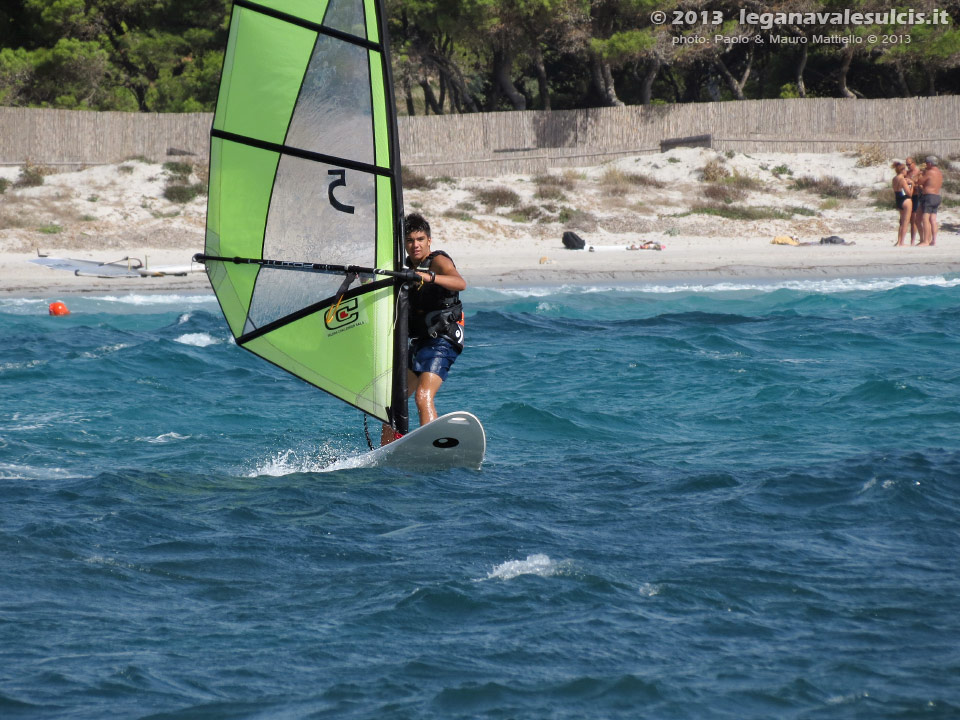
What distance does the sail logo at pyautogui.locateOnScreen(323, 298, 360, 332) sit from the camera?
6762mm

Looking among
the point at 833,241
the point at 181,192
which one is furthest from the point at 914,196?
the point at 181,192

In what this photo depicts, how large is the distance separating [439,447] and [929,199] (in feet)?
52.5

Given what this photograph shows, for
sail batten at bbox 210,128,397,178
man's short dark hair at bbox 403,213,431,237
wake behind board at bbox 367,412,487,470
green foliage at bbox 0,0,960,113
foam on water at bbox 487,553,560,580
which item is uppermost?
green foliage at bbox 0,0,960,113

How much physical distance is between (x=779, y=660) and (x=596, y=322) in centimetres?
1105

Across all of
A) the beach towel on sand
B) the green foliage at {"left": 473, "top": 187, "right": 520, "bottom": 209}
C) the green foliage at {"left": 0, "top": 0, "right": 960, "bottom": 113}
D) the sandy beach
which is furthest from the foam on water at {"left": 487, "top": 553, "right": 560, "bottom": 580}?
the green foliage at {"left": 0, "top": 0, "right": 960, "bottom": 113}

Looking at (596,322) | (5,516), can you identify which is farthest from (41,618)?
(596,322)

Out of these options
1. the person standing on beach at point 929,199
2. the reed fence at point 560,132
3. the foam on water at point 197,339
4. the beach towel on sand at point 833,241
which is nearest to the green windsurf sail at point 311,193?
the foam on water at point 197,339

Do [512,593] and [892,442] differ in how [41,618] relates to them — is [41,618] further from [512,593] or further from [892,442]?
[892,442]

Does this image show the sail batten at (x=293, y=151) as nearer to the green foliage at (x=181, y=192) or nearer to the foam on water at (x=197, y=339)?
the foam on water at (x=197, y=339)

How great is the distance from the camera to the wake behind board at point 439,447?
23.4 feet

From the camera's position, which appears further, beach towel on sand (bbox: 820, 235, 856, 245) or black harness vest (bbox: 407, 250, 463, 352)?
beach towel on sand (bbox: 820, 235, 856, 245)

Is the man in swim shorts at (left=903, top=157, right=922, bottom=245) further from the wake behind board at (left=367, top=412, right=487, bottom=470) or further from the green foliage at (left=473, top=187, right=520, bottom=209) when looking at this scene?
the wake behind board at (left=367, top=412, right=487, bottom=470)

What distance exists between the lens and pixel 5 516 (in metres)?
6.82

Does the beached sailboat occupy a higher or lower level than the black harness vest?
higher
